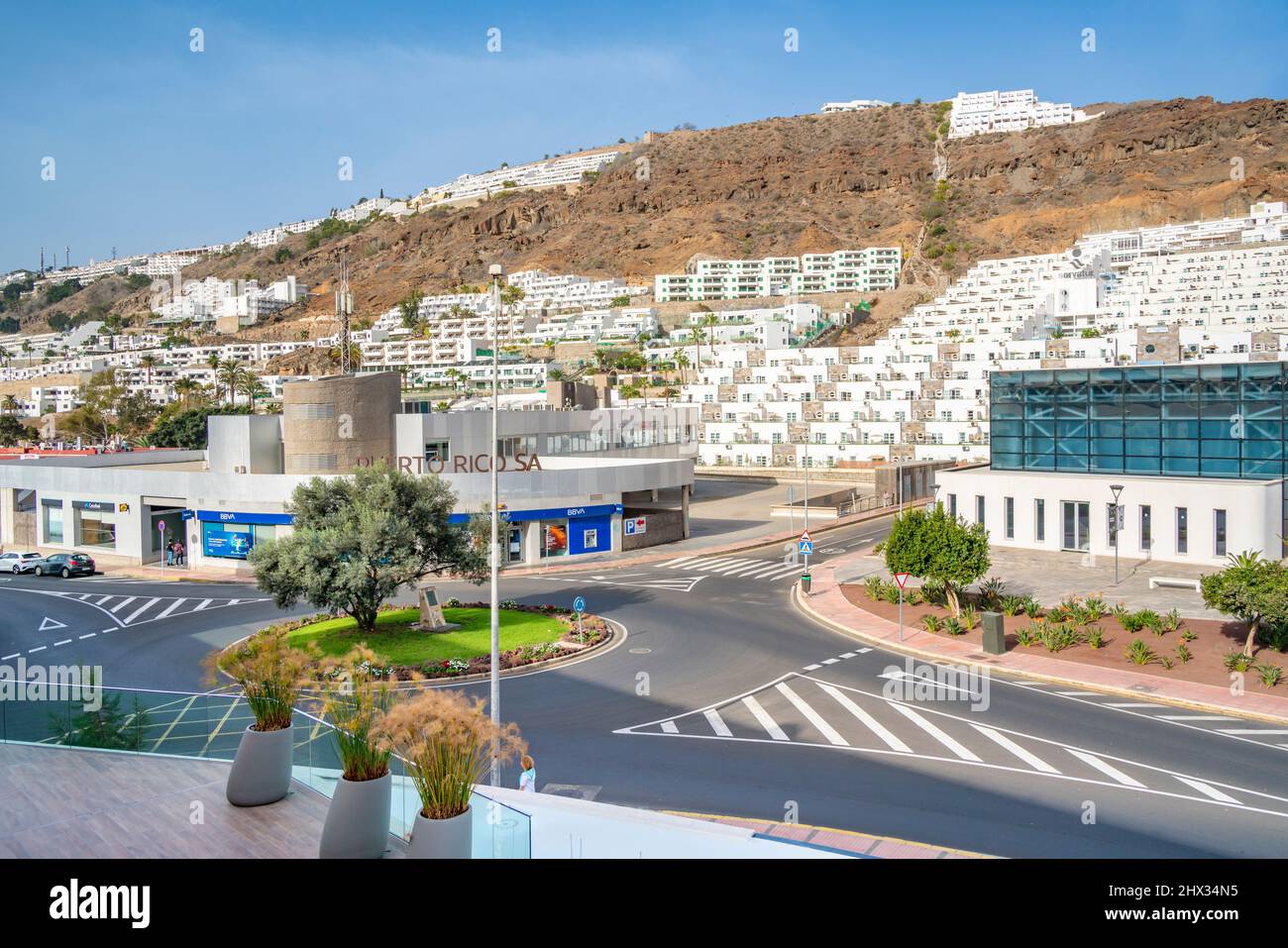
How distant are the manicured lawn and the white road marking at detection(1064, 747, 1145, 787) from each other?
1513 cm

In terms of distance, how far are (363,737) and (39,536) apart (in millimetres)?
52346

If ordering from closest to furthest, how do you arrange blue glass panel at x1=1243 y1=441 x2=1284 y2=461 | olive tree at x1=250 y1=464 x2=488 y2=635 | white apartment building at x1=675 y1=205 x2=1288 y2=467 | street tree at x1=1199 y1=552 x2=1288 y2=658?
1. street tree at x1=1199 y1=552 x2=1288 y2=658
2. olive tree at x1=250 y1=464 x2=488 y2=635
3. blue glass panel at x1=1243 y1=441 x2=1284 y2=461
4. white apartment building at x1=675 y1=205 x2=1288 y2=467

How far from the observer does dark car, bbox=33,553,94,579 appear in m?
45.6

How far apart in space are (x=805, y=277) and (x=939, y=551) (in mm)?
169669

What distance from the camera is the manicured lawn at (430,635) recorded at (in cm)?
2833

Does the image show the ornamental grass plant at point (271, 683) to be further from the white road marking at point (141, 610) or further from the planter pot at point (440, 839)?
the white road marking at point (141, 610)

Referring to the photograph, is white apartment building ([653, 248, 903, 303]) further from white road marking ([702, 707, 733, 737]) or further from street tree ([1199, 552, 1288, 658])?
white road marking ([702, 707, 733, 737])

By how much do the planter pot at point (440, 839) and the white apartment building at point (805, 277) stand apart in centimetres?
18601

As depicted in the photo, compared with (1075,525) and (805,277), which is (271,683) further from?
(805,277)

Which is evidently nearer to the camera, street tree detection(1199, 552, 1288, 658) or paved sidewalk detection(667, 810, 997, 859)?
paved sidewalk detection(667, 810, 997, 859)

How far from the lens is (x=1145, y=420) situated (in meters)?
43.8

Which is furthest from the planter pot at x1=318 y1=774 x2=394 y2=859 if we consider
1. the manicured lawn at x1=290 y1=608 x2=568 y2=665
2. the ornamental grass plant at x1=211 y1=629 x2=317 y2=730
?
the manicured lawn at x1=290 y1=608 x2=568 y2=665

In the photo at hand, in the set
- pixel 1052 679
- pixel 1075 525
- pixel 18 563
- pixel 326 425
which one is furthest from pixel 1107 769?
pixel 18 563
